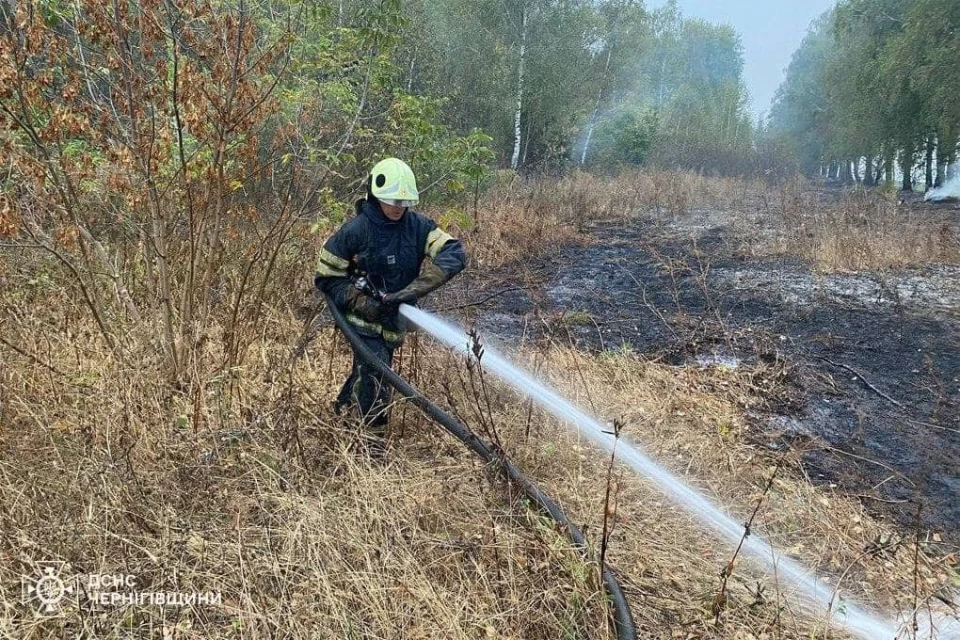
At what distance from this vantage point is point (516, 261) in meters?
9.91

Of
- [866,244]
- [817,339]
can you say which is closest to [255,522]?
[817,339]

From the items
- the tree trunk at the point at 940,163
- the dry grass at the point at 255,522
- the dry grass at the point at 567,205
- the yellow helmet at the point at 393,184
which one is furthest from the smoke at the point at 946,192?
the dry grass at the point at 255,522

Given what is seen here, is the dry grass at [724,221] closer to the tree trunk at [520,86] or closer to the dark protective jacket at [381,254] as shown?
the tree trunk at [520,86]

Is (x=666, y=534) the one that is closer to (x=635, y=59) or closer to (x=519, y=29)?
(x=519, y=29)

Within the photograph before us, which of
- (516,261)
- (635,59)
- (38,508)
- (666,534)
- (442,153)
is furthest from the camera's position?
(635,59)

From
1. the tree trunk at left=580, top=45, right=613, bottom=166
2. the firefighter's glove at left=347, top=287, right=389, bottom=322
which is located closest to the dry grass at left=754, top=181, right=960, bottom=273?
the firefighter's glove at left=347, top=287, right=389, bottom=322

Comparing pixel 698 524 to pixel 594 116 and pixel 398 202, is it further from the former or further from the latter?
pixel 594 116

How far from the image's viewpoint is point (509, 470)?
2.51 meters

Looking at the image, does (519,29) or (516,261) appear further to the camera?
(519,29)

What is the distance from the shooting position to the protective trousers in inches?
124

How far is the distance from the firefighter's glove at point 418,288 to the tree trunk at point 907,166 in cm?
2954

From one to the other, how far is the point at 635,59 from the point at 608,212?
1776 cm

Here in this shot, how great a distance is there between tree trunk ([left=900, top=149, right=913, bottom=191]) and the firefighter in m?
29.5

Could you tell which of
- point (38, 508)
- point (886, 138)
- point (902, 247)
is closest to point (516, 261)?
point (902, 247)
